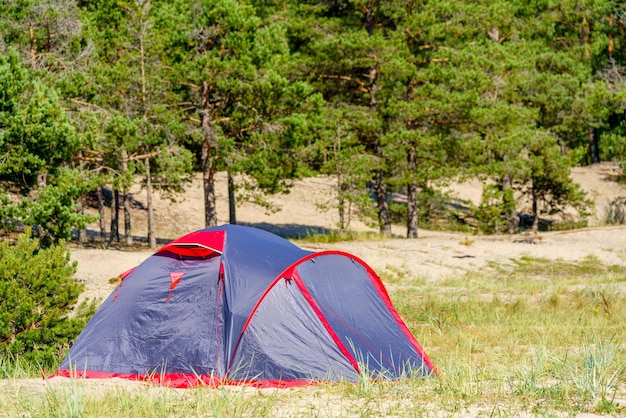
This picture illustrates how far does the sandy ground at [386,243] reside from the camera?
59.0ft

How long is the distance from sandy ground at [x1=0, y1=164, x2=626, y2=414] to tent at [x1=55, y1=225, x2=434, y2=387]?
779 mm

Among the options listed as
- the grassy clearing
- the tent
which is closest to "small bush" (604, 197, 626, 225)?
the grassy clearing

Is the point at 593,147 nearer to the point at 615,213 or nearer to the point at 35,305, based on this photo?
the point at 615,213

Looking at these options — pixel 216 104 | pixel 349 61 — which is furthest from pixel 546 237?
pixel 216 104

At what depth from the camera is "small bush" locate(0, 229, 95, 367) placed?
8.99 meters

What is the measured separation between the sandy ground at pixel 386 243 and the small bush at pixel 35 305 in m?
1.47

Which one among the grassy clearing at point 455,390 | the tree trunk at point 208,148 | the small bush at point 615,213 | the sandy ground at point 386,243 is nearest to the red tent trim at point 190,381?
the grassy clearing at point 455,390

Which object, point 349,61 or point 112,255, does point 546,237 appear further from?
point 112,255

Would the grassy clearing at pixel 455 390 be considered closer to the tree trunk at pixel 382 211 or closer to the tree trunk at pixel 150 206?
the tree trunk at pixel 150 206

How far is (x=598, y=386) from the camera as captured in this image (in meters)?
6.24

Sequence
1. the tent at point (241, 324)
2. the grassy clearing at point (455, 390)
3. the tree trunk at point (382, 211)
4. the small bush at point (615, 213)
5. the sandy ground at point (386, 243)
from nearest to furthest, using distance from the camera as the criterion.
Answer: the grassy clearing at point (455, 390)
the tent at point (241, 324)
the sandy ground at point (386, 243)
the tree trunk at point (382, 211)
the small bush at point (615, 213)

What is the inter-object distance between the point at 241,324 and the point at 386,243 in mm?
15529

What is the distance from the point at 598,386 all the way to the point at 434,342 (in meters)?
3.83

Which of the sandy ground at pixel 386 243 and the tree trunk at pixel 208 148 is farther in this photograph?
the tree trunk at pixel 208 148
